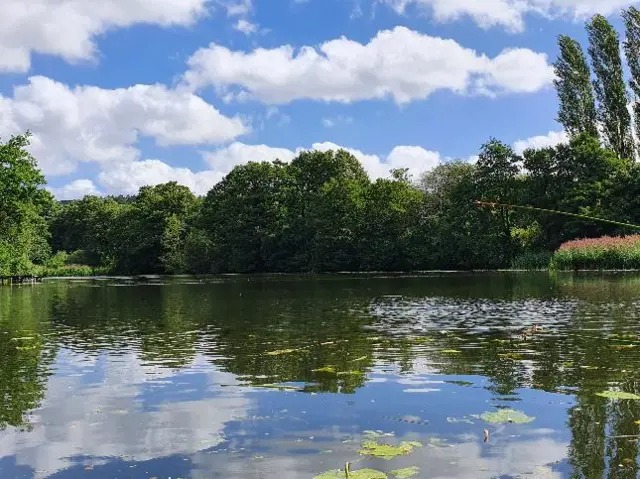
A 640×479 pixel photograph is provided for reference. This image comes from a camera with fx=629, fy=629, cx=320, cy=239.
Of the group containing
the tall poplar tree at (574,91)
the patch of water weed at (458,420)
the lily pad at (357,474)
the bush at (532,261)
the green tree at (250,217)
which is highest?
the tall poplar tree at (574,91)

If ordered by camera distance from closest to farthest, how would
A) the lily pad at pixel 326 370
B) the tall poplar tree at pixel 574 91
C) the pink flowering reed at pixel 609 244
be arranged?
the lily pad at pixel 326 370, the pink flowering reed at pixel 609 244, the tall poplar tree at pixel 574 91

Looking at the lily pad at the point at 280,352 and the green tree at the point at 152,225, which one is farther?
the green tree at the point at 152,225

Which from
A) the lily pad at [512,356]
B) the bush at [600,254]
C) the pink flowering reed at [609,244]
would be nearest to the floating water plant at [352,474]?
the lily pad at [512,356]

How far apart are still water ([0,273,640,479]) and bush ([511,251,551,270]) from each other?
44.2 metres

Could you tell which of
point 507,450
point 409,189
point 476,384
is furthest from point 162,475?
point 409,189

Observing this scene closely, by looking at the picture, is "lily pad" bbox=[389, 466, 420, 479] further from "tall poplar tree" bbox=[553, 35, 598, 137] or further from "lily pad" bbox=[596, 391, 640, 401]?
A: "tall poplar tree" bbox=[553, 35, 598, 137]

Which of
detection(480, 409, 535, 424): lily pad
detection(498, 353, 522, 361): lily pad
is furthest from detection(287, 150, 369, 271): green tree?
detection(480, 409, 535, 424): lily pad

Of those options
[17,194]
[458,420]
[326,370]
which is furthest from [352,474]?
[17,194]

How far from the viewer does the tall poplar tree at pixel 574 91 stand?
7081cm

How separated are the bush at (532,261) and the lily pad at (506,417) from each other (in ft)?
186

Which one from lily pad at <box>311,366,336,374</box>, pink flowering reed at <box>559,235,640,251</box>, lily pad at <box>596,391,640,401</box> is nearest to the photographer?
lily pad at <box>596,391,640,401</box>

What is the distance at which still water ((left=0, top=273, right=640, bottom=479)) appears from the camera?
6.87m

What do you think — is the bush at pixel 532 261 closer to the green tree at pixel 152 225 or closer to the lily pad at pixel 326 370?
the lily pad at pixel 326 370

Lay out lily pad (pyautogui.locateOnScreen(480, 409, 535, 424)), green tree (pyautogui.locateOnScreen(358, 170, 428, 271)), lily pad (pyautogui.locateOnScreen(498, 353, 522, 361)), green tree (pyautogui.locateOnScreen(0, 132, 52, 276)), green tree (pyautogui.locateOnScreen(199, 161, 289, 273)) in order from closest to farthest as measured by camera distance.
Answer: lily pad (pyautogui.locateOnScreen(480, 409, 535, 424)), lily pad (pyautogui.locateOnScreen(498, 353, 522, 361)), green tree (pyautogui.locateOnScreen(0, 132, 52, 276)), green tree (pyautogui.locateOnScreen(358, 170, 428, 271)), green tree (pyautogui.locateOnScreen(199, 161, 289, 273))
